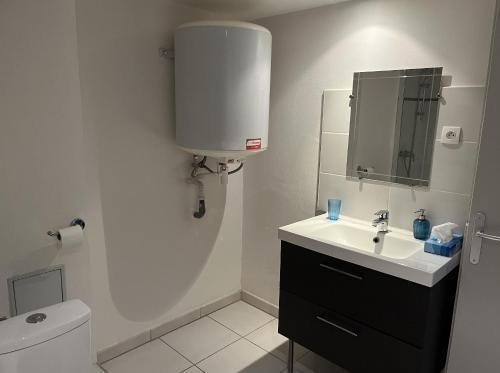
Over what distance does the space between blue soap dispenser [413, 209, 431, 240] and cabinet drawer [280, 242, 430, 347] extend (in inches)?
14.9

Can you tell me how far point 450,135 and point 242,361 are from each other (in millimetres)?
1597

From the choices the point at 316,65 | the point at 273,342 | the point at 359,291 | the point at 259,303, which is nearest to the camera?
the point at 359,291

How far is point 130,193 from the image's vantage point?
204 cm

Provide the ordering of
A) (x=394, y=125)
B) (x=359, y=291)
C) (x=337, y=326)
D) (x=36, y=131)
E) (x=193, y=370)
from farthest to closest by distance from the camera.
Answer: (x=193, y=370), (x=394, y=125), (x=337, y=326), (x=359, y=291), (x=36, y=131)

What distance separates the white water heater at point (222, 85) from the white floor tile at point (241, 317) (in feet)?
3.97

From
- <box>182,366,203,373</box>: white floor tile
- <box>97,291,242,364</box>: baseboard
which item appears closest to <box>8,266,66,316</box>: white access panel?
<box>97,291,242,364</box>: baseboard

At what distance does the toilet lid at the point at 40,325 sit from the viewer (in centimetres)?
121

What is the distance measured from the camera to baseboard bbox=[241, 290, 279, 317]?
2.61 m

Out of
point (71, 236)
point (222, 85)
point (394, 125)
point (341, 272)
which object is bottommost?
point (341, 272)

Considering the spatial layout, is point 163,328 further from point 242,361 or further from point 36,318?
point 36,318

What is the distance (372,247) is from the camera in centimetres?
188

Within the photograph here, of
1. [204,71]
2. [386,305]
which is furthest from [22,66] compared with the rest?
[386,305]

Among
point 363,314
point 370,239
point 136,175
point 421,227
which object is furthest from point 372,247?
point 136,175

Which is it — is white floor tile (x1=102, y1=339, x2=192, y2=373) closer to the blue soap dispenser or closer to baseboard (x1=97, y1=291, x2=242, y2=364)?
baseboard (x1=97, y1=291, x2=242, y2=364)
